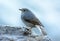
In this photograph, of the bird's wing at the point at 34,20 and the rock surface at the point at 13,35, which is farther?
the bird's wing at the point at 34,20

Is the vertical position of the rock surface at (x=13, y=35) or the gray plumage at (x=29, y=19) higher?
the gray plumage at (x=29, y=19)

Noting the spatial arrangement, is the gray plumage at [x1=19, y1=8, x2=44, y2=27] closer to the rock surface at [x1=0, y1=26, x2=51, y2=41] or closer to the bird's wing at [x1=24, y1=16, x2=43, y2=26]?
the bird's wing at [x1=24, y1=16, x2=43, y2=26]

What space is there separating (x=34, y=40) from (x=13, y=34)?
9.5 inches

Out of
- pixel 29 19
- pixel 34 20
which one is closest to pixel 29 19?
pixel 29 19

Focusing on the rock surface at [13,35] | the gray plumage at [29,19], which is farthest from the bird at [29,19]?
the rock surface at [13,35]

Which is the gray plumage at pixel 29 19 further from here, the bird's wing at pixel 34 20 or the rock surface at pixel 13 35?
the rock surface at pixel 13 35

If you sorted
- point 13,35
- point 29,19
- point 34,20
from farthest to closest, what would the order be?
1. point 29,19
2. point 34,20
3. point 13,35

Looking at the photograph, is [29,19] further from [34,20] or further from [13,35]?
[13,35]

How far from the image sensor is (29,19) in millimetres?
3355

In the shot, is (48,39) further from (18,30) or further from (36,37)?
(18,30)

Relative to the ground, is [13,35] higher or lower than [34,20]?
lower

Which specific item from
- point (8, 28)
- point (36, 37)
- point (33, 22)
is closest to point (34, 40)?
point (36, 37)

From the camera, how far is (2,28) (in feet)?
7.77

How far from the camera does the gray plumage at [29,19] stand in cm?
324
